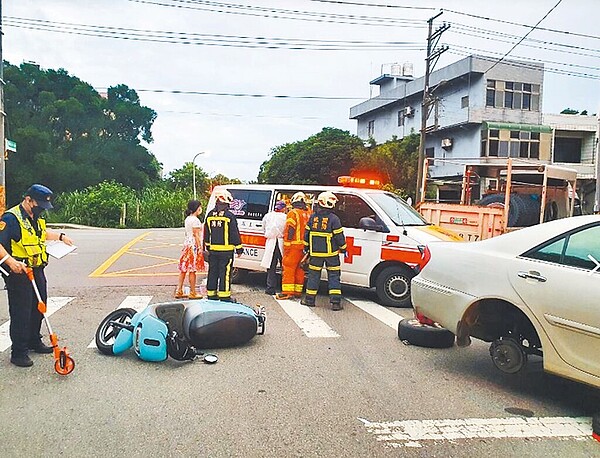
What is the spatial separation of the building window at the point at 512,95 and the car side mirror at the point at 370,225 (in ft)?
100

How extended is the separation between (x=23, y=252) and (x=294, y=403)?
2.98 m

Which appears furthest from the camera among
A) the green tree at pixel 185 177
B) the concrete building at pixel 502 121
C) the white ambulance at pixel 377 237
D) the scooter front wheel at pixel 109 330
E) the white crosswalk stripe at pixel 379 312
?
the green tree at pixel 185 177

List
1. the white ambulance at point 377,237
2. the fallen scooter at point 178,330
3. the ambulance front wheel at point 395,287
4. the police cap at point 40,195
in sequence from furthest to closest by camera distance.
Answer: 1. the ambulance front wheel at point 395,287
2. the white ambulance at point 377,237
3. the fallen scooter at point 178,330
4. the police cap at point 40,195

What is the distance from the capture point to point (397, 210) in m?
9.62

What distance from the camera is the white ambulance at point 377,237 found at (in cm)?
902

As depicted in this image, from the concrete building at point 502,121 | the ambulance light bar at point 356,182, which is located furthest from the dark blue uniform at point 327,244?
the concrete building at point 502,121

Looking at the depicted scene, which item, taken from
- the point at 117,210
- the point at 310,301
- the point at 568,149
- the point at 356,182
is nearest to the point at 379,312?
the point at 310,301

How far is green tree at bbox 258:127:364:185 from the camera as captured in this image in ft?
156

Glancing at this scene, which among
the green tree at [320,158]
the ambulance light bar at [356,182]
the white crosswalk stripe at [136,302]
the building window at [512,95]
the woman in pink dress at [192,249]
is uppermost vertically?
the building window at [512,95]

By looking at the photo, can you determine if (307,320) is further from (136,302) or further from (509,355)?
(509,355)

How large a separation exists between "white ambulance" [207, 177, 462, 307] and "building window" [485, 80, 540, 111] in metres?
29.9

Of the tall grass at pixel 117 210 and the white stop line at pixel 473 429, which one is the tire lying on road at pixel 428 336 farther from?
the tall grass at pixel 117 210

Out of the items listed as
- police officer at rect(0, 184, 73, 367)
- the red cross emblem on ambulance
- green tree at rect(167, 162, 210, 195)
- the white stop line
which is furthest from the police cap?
green tree at rect(167, 162, 210, 195)

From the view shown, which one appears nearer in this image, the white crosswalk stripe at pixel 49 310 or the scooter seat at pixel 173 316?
the scooter seat at pixel 173 316
